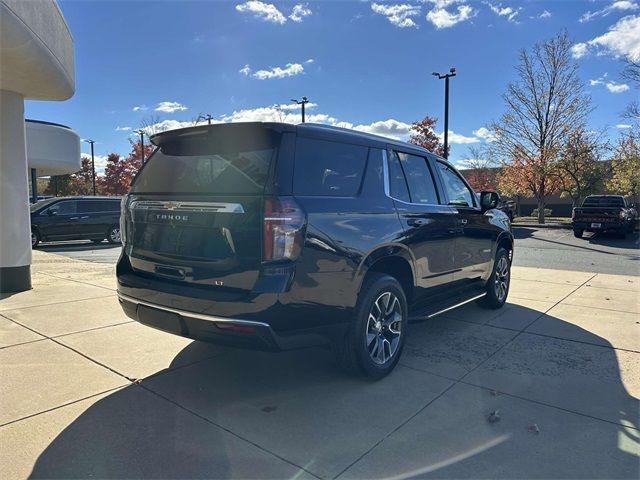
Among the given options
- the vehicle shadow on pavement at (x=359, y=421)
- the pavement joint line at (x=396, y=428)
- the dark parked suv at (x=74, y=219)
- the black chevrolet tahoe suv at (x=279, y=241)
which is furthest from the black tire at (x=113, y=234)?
the pavement joint line at (x=396, y=428)

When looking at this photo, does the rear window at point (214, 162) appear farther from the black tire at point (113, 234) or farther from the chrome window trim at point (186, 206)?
the black tire at point (113, 234)

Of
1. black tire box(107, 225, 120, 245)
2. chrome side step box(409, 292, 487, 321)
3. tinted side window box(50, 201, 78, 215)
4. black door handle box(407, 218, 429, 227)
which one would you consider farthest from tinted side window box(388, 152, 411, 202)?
tinted side window box(50, 201, 78, 215)

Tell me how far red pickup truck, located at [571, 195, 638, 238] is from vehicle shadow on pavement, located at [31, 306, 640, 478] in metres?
16.4

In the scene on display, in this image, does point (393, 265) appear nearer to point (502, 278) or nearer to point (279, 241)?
point (279, 241)

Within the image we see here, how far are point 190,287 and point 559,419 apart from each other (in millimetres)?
2719

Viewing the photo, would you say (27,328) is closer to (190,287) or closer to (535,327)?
(190,287)

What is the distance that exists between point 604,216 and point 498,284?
15.1m

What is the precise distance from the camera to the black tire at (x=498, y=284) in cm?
615

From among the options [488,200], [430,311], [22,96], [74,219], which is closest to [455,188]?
[488,200]

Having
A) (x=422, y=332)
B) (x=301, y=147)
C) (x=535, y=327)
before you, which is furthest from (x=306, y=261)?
(x=535, y=327)

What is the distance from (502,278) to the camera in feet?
21.2

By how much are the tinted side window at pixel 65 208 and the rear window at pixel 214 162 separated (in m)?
14.2

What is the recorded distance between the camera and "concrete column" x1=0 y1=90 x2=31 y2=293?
6.97m

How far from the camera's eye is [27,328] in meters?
5.20
